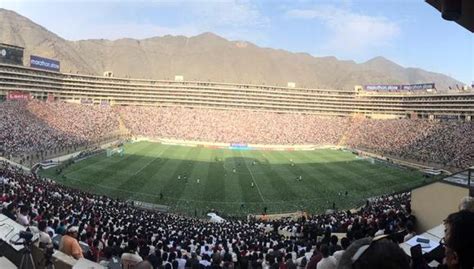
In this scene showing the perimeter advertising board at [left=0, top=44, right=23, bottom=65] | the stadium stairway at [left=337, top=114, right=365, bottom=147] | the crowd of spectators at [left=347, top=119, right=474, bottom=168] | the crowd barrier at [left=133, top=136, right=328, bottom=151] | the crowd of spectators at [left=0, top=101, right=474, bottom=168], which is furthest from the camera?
the stadium stairway at [left=337, top=114, right=365, bottom=147]

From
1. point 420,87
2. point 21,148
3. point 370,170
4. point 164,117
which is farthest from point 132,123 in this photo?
point 420,87

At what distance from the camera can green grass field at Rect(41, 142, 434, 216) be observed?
126 feet

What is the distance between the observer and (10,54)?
330 ft

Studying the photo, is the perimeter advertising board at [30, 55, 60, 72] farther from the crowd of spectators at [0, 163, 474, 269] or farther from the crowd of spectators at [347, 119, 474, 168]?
the crowd of spectators at [0, 163, 474, 269]

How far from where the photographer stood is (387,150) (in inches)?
2943

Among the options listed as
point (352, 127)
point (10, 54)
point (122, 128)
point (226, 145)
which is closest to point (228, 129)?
point (226, 145)

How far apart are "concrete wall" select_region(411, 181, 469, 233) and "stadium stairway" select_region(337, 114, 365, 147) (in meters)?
83.0

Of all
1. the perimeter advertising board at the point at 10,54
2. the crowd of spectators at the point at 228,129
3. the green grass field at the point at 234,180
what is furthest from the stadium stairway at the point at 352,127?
the perimeter advertising board at the point at 10,54

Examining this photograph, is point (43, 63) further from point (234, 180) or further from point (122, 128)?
point (234, 180)

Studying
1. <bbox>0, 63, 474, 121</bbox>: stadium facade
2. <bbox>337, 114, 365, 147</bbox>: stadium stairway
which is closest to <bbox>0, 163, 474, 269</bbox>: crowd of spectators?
<bbox>337, 114, 365, 147</bbox>: stadium stairway

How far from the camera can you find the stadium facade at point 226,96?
108 meters

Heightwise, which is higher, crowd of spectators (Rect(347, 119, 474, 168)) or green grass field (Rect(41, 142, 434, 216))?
crowd of spectators (Rect(347, 119, 474, 168))

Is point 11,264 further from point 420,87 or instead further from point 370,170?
point 420,87

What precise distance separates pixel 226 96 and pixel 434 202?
386 ft
